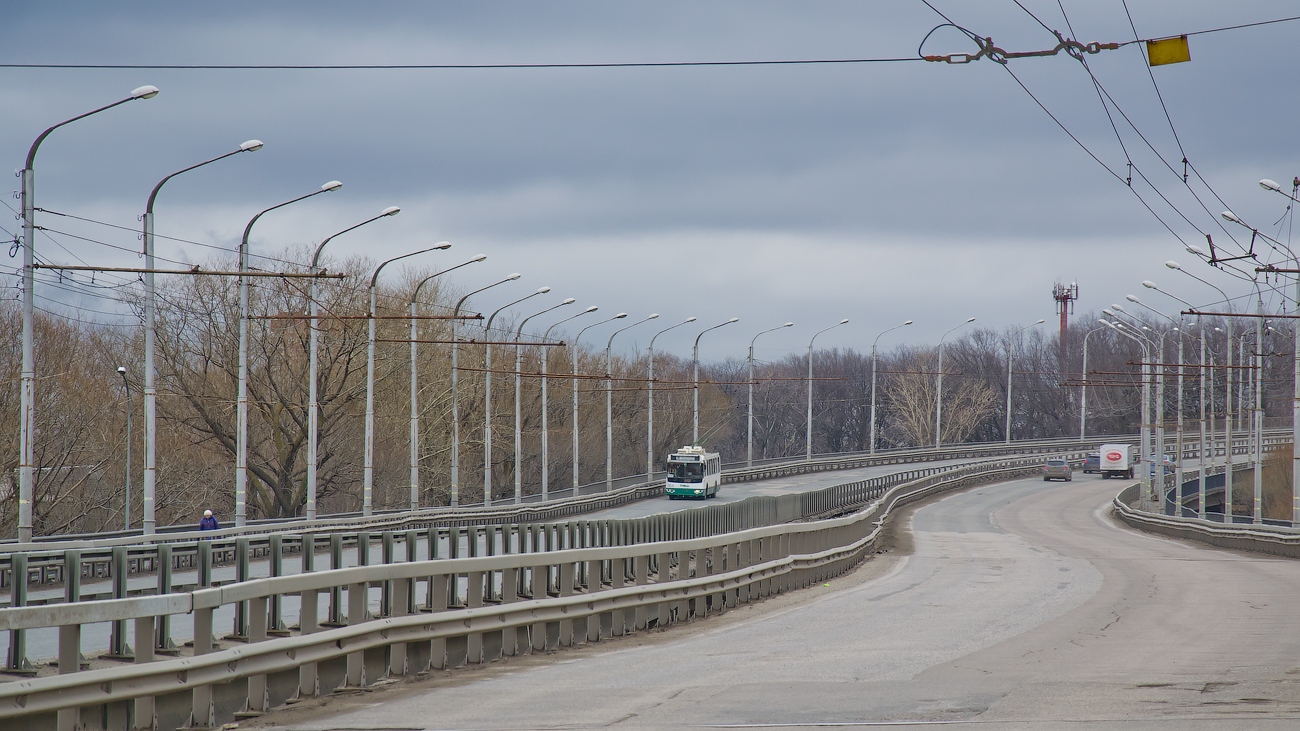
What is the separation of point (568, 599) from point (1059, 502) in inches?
2495

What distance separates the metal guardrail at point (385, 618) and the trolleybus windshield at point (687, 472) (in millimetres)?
49763

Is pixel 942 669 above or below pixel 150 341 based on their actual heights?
below

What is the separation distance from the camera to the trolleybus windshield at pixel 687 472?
232 ft

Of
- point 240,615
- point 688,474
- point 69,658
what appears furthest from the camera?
point 688,474

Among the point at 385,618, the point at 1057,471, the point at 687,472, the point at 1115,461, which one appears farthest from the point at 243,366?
the point at 1115,461

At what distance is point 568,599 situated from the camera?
1334 centimetres

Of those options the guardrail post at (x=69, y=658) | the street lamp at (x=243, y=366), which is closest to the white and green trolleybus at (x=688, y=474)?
the street lamp at (x=243, y=366)

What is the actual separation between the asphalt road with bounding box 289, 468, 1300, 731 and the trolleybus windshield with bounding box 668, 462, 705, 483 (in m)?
46.7

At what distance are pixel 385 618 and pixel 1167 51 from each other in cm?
1176

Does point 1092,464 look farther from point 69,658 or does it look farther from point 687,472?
point 69,658

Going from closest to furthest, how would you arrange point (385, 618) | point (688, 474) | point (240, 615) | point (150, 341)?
1. point (240, 615)
2. point (385, 618)
3. point (150, 341)
4. point (688, 474)

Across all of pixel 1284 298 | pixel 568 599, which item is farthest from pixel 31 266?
pixel 1284 298

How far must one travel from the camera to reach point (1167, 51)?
15.8m

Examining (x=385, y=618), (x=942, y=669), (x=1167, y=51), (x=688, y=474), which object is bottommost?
(x=688, y=474)
